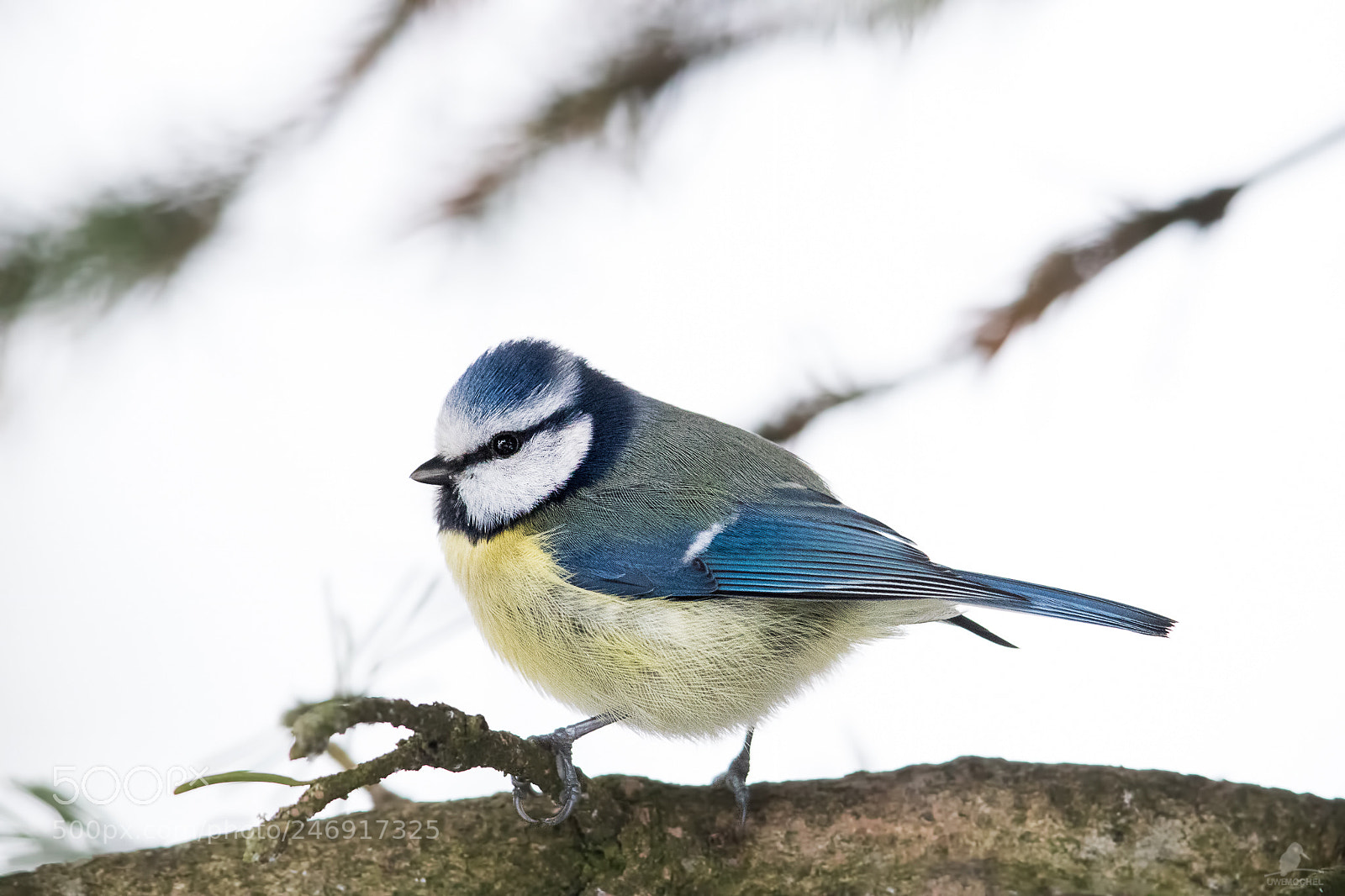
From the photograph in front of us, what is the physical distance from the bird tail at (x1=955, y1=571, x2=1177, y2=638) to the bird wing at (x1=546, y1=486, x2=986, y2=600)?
0.05 ft

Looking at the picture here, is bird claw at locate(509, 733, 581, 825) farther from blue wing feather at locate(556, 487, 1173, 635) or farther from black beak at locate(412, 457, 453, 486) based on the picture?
black beak at locate(412, 457, 453, 486)

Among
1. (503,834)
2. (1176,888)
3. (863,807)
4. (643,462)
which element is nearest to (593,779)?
(503,834)

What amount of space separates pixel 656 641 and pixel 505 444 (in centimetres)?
28

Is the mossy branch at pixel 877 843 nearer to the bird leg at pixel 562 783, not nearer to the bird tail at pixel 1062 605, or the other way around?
the bird leg at pixel 562 783

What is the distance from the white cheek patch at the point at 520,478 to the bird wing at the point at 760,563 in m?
0.10

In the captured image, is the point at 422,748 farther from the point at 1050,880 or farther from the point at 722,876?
the point at 1050,880

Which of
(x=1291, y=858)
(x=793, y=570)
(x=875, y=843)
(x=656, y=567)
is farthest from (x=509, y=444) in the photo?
(x=1291, y=858)

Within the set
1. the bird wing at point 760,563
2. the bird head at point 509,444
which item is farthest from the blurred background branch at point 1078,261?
the bird head at point 509,444

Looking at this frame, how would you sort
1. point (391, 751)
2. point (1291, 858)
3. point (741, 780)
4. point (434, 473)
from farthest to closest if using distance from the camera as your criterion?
point (434, 473) < point (741, 780) < point (1291, 858) < point (391, 751)

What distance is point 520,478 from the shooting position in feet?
3.85

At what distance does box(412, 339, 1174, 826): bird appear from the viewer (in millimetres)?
1043

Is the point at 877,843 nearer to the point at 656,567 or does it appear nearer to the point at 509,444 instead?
the point at 656,567

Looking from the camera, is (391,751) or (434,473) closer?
(391,751)

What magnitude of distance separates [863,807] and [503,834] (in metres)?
0.30
